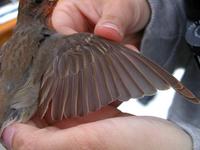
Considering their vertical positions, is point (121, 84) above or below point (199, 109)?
above

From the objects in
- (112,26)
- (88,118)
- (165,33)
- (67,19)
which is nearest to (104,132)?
(88,118)

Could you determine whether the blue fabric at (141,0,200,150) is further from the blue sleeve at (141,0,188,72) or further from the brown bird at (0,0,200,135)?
the brown bird at (0,0,200,135)

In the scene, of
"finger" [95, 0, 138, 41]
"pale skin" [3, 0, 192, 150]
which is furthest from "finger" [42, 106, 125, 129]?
"finger" [95, 0, 138, 41]

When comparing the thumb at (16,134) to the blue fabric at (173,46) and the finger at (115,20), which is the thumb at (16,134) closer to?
the finger at (115,20)

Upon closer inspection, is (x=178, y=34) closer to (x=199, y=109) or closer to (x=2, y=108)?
(x=199, y=109)

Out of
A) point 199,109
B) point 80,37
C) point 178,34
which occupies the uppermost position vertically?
point 80,37

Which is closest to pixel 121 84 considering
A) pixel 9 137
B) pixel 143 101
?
pixel 9 137
